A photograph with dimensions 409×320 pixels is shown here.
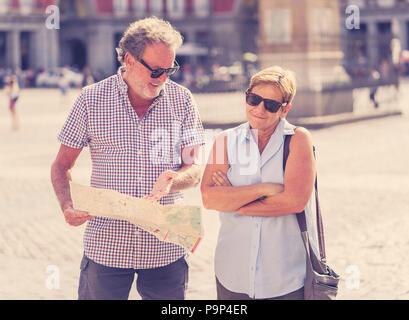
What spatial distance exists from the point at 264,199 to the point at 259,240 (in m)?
0.17

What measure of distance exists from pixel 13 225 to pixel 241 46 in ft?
41.5

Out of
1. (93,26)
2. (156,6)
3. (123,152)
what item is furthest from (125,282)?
(156,6)

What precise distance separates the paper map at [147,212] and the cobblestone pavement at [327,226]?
2502mm

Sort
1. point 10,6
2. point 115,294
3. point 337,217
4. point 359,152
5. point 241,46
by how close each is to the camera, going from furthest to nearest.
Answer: point 10,6 < point 241,46 < point 359,152 < point 337,217 < point 115,294

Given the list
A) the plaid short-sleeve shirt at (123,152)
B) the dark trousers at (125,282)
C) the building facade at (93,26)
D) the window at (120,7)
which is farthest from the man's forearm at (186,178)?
the window at (120,7)

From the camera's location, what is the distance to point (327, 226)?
768cm

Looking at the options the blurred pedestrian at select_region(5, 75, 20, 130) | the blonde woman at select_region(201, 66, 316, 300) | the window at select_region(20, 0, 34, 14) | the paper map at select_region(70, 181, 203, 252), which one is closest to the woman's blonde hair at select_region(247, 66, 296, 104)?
the blonde woman at select_region(201, 66, 316, 300)

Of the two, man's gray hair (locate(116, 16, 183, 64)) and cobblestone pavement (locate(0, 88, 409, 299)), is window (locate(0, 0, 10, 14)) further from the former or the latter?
man's gray hair (locate(116, 16, 183, 64))

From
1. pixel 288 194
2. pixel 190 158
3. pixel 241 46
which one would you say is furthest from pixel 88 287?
pixel 241 46

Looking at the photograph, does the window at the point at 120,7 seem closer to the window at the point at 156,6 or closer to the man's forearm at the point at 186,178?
the window at the point at 156,6

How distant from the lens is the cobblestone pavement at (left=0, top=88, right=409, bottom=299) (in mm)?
5824

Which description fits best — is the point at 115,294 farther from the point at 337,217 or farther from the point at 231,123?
the point at 231,123

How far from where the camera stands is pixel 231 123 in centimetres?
1841

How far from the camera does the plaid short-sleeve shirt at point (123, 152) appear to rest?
328 centimetres
